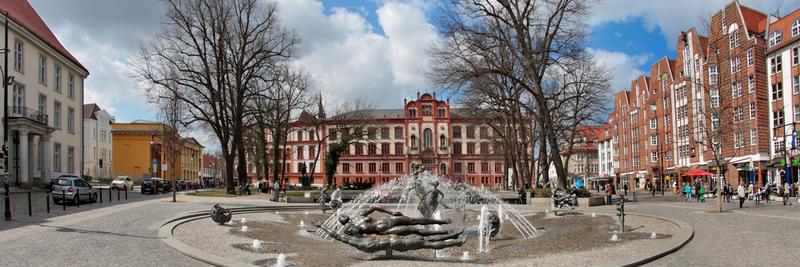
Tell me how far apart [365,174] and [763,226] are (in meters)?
96.4

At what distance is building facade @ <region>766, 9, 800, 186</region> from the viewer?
46938 millimetres

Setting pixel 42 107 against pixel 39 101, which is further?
pixel 42 107

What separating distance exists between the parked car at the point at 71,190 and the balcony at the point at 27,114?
49.7ft

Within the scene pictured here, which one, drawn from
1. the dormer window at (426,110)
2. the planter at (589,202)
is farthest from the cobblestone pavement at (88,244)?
the dormer window at (426,110)

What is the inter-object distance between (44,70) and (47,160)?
703 centimetres

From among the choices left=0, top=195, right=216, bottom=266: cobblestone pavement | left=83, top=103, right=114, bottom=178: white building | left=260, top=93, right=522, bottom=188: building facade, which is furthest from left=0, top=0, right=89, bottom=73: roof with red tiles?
left=260, top=93, right=522, bottom=188: building facade

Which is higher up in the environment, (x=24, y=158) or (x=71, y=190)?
(x=24, y=158)

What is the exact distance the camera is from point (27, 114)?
43.6m

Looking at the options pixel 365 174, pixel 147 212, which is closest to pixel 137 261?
pixel 147 212

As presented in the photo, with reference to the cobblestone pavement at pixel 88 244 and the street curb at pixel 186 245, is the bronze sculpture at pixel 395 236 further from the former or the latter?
the cobblestone pavement at pixel 88 244

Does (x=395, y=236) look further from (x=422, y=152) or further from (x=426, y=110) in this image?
(x=426, y=110)

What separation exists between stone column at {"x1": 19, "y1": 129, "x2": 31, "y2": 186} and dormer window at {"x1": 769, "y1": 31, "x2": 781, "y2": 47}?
187 feet

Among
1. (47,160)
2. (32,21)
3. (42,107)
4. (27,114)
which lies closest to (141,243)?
(27,114)

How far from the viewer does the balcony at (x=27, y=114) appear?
41.3 metres
